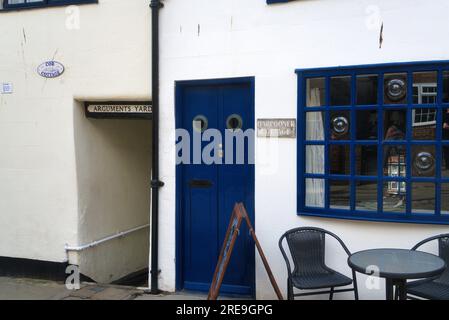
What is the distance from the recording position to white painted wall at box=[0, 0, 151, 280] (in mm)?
5770

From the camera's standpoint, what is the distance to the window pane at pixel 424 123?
Result: 15.1 ft

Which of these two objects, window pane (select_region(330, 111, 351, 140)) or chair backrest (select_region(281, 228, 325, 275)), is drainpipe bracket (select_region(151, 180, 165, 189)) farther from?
window pane (select_region(330, 111, 351, 140))

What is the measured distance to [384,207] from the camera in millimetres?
4801

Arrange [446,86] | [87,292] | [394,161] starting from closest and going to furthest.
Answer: [446,86], [394,161], [87,292]

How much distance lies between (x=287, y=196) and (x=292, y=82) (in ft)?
3.88

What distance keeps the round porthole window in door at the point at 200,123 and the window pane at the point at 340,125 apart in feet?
4.68

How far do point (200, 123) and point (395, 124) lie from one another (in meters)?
2.11

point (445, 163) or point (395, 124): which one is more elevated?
point (395, 124)

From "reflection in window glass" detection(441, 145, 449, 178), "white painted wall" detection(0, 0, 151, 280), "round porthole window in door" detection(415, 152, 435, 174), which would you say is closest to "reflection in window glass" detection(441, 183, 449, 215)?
"reflection in window glass" detection(441, 145, 449, 178)

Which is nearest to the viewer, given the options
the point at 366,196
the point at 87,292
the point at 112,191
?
the point at 366,196

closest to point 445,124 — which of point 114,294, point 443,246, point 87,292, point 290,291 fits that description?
point 443,246

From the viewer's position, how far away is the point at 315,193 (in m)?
5.09

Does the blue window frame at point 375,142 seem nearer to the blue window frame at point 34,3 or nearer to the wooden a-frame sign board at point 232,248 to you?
the wooden a-frame sign board at point 232,248

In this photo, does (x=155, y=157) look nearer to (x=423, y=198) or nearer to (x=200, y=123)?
(x=200, y=123)
